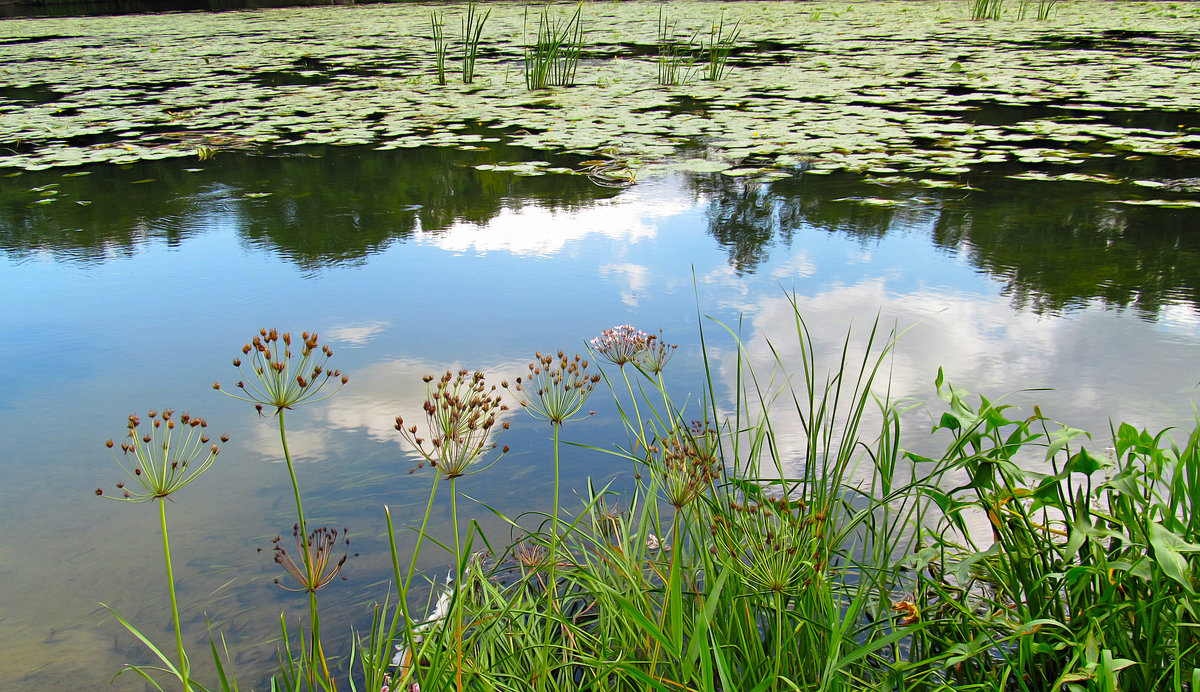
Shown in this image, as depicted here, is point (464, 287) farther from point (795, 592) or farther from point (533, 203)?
point (795, 592)

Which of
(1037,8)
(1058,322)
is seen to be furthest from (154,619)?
(1037,8)

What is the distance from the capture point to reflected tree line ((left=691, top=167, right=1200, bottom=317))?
8.49 ft

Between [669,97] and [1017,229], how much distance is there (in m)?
3.57

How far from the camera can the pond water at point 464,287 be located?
157cm

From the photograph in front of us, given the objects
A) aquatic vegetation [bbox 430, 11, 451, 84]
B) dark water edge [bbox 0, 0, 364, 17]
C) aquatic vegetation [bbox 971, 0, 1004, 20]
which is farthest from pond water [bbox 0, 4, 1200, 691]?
dark water edge [bbox 0, 0, 364, 17]

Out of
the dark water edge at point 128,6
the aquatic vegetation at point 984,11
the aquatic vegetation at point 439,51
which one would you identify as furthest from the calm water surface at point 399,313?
the dark water edge at point 128,6

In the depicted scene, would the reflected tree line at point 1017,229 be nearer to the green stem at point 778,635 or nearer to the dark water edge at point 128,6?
the green stem at point 778,635

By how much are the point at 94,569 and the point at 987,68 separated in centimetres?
752

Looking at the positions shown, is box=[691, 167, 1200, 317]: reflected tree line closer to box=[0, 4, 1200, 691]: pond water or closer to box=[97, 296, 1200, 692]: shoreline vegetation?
box=[0, 4, 1200, 691]: pond water

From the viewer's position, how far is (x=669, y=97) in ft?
20.1

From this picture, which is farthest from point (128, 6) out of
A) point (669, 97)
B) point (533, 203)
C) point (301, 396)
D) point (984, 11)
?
point (301, 396)

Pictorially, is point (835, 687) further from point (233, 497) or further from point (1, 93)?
point (1, 93)

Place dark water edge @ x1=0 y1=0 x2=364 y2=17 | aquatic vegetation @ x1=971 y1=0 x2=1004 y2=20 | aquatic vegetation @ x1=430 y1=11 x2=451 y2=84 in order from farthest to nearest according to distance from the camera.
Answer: dark water edge @ x1=0 y1=0 x2=364 y2=17
aquatic vegetation @ x1=971 y1=0 x2=1004 y2=20
aquatic vegetation @ x1=430 y1=11 x2=451 y2=84

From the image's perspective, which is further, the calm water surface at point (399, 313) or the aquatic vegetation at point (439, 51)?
the aquatic vegetation at point (439, 51)
